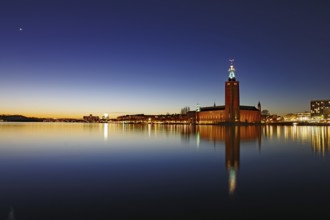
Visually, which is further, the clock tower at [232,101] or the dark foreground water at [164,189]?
the clock tower at [232,101]

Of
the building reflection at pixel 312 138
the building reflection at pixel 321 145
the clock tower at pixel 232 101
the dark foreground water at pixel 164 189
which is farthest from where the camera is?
the clock tower at pixel 232 101

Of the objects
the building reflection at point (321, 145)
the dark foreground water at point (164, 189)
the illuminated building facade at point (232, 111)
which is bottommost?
the dark foreground water at point (164, 189)

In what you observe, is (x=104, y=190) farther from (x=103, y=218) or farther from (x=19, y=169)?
(x=19, y=169)

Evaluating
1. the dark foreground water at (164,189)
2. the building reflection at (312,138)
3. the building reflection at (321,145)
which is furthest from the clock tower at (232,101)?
the dark foreground water at (164,189)

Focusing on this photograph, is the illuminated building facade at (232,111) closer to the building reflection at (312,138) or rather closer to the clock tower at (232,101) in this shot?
the clock tower at (232,101)

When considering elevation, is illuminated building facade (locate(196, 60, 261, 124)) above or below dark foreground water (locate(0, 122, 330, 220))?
above

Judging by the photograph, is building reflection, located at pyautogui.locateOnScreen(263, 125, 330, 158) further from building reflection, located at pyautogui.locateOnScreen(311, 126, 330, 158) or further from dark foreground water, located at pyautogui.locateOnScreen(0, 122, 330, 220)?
dark foreground water, located at pyautogui.locateOnScreen(0, 122, 330, 220)

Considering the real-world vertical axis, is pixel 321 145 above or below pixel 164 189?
above

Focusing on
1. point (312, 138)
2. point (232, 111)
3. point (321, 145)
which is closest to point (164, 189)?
point (321, 145)

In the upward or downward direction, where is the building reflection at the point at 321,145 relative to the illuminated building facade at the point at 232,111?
downward

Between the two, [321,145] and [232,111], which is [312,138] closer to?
[321,145]

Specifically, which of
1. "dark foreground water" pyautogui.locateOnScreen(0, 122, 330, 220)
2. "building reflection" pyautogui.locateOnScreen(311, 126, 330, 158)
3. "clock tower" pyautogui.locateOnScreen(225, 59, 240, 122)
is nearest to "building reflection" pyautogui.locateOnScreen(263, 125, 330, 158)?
"building reflection" pyautogui.locateOnScreen(311, 126, 330, 158)

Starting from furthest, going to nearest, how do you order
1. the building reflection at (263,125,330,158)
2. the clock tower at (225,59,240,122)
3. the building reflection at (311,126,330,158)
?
1. the clock tower at (225,59,240,122)
2. the building reflection at (263,125,330,158)
3. the building reflection at (311,126,330,158)

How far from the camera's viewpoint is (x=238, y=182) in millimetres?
14727
